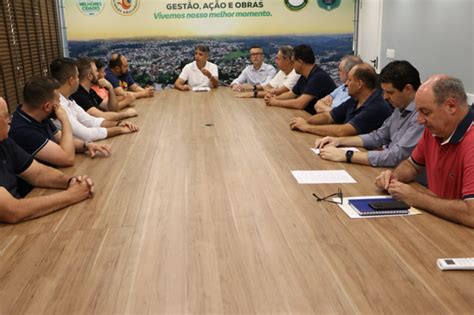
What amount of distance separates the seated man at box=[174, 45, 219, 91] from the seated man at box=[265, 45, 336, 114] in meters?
1.74

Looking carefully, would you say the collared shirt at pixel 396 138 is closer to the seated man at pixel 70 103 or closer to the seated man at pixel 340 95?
the seated man at pixel 340 95

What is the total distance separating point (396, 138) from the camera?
291 centimetres

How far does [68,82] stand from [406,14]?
13.3ft

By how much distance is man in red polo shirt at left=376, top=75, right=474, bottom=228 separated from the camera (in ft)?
6.13

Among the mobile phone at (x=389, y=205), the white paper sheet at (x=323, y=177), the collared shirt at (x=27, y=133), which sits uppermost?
the collared shirt at (x=27, y=133)

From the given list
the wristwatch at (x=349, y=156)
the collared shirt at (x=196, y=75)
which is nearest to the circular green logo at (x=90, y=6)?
the collared shirt at (x=196, y=75)

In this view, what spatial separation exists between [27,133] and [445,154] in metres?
2.22

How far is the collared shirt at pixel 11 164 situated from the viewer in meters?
2.28

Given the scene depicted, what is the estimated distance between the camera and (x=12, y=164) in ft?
7.71

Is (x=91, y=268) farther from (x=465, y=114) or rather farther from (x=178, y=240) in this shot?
(x=465, y=114)

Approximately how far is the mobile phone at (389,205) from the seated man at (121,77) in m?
4.33

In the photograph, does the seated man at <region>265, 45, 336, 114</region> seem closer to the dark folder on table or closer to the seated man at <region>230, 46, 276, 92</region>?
the seated man at <region>230, 46, 276, 92</region>

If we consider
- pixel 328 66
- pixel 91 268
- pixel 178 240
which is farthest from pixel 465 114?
pixel 328 66

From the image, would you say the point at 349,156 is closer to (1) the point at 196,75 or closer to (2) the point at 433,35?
(2) the point at 433,35
